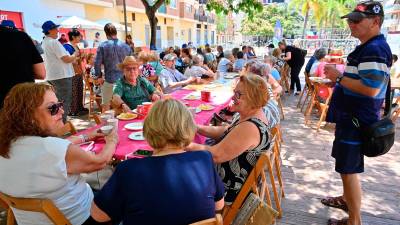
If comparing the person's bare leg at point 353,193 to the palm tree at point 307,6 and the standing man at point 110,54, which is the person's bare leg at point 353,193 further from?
the palm tree at point 307,6

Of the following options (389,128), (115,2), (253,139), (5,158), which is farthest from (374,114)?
(115,2)

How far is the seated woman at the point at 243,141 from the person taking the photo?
1.85m

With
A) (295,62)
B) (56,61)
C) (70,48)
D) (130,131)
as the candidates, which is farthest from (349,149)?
(295,62)

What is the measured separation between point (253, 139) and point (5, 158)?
1.34 m

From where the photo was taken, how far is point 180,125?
137cm

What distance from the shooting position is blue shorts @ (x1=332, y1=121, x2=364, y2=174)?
2156mm

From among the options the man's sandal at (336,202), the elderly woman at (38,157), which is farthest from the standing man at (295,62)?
the elderly woman at (38,157)

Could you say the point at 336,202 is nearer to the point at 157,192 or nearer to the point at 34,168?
the point at 157,192

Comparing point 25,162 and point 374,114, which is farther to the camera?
point 374,114

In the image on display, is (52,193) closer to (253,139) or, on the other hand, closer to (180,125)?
(180,125)

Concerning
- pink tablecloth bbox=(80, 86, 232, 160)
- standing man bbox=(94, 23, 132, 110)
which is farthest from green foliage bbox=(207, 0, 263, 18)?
pink tablecloth bbox=(80, 86, 232, 160)

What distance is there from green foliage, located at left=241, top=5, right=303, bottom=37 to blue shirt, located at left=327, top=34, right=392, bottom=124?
48508 mm

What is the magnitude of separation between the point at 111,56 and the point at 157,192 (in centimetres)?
413

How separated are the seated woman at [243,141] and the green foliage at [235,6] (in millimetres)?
6634
